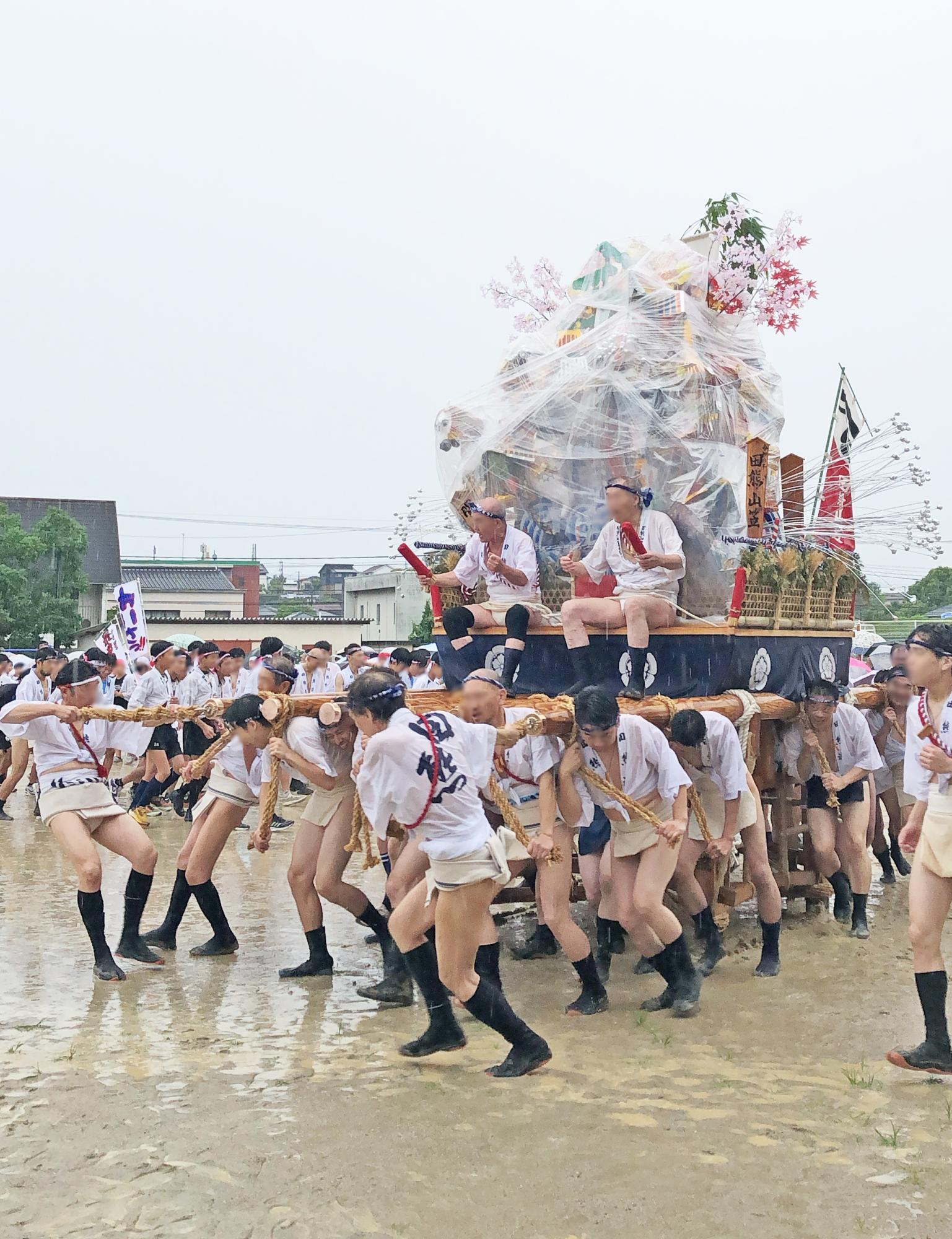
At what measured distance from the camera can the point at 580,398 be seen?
305 inches

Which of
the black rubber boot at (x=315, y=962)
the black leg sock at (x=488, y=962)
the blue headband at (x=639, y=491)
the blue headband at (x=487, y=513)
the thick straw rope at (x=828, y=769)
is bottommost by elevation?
the black rubber boot at (x=315, y=962)

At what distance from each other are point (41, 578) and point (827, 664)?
73.3 feet

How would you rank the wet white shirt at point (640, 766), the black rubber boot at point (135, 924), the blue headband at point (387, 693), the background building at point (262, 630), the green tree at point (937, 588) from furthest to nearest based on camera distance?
the background building at point (262, 630) → the green tree at point (937, 588) → the black rubber boot at point (135, 924) → the wet white shirt at point (640, 766) → the blue headband at point (387, 693)

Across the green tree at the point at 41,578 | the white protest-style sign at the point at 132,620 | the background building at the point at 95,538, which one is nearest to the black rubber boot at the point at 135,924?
the white protest-style sign at the point at 132,620

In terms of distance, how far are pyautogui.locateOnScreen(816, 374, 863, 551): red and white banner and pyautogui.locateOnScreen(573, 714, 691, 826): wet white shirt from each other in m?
3.02

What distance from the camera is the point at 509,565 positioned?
7.67 m

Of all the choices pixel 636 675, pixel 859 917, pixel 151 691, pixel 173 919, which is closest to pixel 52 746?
pixel 173 919

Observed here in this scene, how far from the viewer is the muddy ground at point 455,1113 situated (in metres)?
3.55

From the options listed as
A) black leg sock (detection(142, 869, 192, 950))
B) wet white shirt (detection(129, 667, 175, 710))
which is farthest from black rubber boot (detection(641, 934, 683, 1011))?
wet white shirt (detection(129, 667, 175, 710))

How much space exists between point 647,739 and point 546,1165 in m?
2.31

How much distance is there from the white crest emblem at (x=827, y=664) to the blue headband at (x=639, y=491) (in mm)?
1802

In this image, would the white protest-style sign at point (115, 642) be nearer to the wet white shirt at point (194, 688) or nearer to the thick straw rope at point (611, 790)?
the wet white shirt at point (194, 688)

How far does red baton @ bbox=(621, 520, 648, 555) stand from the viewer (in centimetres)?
711

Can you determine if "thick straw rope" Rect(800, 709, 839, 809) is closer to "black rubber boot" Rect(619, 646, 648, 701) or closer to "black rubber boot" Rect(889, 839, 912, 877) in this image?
"black rubber boot" Rect(619, 646, 648, 701)
